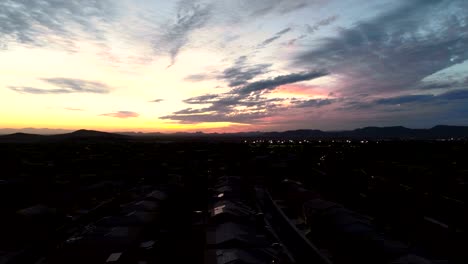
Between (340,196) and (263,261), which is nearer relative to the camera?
(263,261)

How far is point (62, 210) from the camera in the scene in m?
38.9

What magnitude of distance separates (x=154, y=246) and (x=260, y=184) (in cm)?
3797

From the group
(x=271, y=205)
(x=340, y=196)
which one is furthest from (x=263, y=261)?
(x=340, y=196)

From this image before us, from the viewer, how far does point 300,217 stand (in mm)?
41250

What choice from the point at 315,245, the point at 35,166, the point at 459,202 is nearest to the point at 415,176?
the point at 459,202

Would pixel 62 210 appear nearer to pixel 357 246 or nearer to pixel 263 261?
pixel 263 261

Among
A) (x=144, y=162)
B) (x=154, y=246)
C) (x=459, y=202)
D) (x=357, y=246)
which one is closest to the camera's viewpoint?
(x=357, y=246)

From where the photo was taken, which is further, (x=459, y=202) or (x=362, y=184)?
(x=362, y=184)

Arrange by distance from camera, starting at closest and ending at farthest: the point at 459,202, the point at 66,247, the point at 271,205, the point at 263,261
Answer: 1. the point at 263,261
2. the point at 66,247
3. the point at 459,202
4. the point at 271,205

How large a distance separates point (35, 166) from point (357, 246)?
230 ft

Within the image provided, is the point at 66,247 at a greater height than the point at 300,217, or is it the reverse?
the point at 66,247

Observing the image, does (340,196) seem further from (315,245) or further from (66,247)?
(66,247)

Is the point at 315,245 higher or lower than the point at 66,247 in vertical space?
lower

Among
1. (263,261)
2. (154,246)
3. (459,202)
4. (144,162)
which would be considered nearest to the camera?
(263,261)
